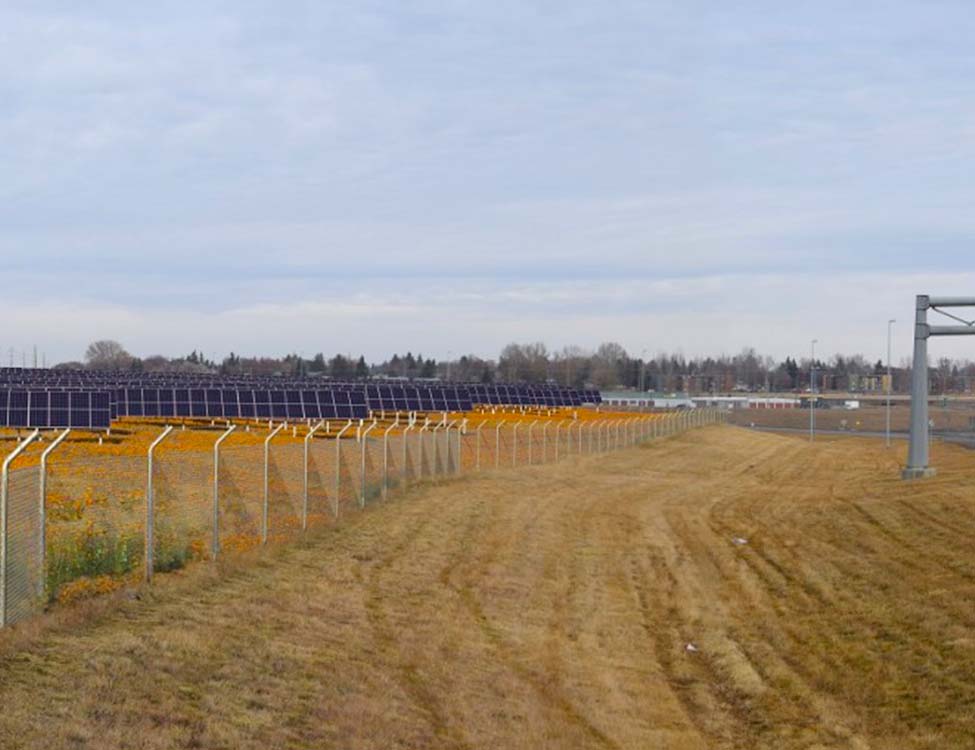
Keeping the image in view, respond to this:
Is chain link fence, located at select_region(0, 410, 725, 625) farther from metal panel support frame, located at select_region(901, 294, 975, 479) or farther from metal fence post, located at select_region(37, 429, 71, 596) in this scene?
metal panel support frame, located at select_region(901, 294, 975, 479)

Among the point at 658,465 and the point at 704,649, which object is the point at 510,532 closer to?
the point at 704,649

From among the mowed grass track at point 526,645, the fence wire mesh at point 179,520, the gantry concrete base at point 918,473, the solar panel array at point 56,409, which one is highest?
the solar panel array at point 56,409

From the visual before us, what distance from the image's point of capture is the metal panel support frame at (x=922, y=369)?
38000mm

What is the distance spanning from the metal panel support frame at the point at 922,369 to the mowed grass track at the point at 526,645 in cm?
1267

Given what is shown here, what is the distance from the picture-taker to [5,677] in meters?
10.1

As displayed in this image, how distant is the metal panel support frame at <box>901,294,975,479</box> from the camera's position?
1496 inches

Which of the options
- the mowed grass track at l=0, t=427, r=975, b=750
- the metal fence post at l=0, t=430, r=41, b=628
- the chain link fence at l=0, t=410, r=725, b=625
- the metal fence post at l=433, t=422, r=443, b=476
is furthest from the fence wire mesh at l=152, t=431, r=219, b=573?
the metal fence post at l=433, t=422, r=443, b=476

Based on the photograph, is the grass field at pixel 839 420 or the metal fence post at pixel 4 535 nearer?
the metal fence post at pixel 4 535

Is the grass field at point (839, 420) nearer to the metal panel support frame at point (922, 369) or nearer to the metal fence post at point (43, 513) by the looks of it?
the metal panel support frame at point (922, 369)

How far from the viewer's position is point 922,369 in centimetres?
3869

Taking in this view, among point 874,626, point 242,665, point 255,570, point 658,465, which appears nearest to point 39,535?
point 242,665

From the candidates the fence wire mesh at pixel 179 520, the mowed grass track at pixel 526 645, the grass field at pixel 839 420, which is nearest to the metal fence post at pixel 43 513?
the mowed grass track at pixel 526 645

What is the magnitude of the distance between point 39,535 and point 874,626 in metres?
9.59

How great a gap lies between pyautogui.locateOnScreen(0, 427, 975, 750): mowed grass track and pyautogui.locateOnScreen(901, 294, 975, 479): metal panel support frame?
12667 mm
